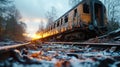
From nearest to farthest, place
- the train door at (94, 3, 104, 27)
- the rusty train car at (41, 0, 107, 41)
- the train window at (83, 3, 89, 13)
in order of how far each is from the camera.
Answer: the rusty train car at (41, 0, 107, 41) → the train window at (83, 3, 89, 13) → the train door at (94, 3, 104, 27)

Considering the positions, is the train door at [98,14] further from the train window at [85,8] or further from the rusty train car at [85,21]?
the train window at [85,8]

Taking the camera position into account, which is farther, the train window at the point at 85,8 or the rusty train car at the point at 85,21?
the train window at the point at 85,8

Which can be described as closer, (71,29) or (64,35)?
(71,29)

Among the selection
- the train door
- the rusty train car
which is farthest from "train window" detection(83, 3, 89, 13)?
the train door

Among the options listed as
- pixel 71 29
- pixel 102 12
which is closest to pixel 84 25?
pixel 71 29

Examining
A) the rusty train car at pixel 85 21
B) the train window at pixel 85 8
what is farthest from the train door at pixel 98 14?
the train window at pixel 85 8

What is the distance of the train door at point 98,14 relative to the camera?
14.8 m

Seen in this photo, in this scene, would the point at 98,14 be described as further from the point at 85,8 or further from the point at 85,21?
the point at 85,21

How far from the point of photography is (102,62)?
2.57m

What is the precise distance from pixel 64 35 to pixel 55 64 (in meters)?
13.8

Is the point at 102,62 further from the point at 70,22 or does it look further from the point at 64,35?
the point at 64,35

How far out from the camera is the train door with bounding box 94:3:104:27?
14789mm

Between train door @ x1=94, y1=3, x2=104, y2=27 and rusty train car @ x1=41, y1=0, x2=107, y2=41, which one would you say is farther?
train door @ x1=94, y1=3, x2=104, y2=27

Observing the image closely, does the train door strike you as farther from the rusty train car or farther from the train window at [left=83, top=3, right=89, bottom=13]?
the train window at [left=83, top=3, right=89, bottom=13]
